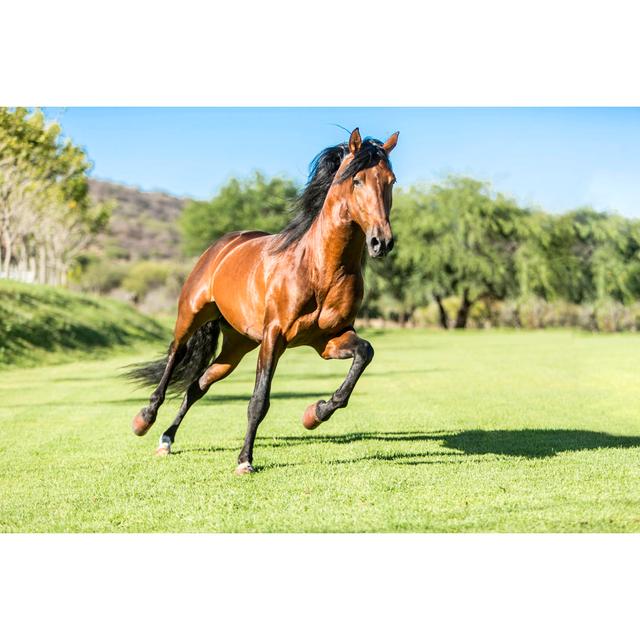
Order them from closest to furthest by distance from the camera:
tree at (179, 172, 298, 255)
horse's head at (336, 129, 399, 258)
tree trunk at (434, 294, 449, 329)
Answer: horse's head at (336, 129, 399, 258)
tree trunk at (434, 294, 449, 329)
tree at (179, 172, 298, 255)

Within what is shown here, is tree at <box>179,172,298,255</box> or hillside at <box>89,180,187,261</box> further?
hillside at <box>89,180,187,261</box>

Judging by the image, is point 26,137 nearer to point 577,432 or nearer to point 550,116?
point 550,116

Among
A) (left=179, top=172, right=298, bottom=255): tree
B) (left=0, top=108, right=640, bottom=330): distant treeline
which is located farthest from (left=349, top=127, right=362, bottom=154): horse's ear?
(left=179, top=172, right=298, bottom=255): tree

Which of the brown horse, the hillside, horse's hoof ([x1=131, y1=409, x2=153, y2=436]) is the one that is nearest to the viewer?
the brown horse

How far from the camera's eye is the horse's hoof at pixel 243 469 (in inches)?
232

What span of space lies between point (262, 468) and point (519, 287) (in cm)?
3390

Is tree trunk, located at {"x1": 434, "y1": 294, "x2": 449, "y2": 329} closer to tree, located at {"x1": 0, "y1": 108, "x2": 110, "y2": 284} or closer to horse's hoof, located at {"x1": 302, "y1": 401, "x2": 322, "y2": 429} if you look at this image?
tree, located at {"x1": 0, "y1": 108, "x2": 110, "y2": 284}

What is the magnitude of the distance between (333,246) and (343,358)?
76cm

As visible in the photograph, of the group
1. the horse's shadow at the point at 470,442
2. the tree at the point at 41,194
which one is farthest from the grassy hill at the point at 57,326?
the horse's shadow at the point at 470,442

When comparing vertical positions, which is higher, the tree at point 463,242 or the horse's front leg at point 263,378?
the tree at point 463,242

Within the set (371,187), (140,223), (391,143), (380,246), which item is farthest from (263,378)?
(140,223)

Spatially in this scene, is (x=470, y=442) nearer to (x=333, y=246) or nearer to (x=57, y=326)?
(x=333, y=246)

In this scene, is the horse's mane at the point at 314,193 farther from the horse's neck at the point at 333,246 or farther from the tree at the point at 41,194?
the tree at the point at 41,194

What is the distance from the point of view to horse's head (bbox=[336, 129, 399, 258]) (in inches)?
201
